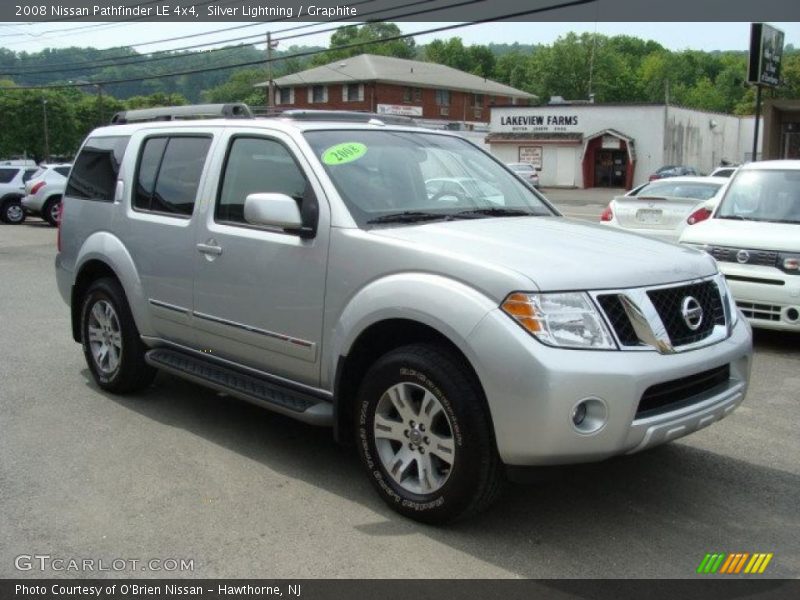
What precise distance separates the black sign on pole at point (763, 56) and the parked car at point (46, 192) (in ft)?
77.8

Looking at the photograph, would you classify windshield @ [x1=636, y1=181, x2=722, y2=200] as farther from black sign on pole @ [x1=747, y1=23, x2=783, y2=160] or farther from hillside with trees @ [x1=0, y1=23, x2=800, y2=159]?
hillside with trees @ [x1=0, y1=23, x2=800, y2=159]

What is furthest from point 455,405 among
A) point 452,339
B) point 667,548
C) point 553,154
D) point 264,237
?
point 553,154

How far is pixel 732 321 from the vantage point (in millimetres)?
4121

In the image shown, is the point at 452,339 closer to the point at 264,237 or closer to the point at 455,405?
the point at 455,405

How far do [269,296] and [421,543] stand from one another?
5.17ft

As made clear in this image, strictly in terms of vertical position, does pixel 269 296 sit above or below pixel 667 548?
above

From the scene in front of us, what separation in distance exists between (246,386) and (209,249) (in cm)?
86

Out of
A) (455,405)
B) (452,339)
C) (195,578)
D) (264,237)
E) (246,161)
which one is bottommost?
(195,578)

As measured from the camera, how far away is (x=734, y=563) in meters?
3.50

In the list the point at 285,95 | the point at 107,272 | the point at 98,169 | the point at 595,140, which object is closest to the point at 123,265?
the point at 107,272

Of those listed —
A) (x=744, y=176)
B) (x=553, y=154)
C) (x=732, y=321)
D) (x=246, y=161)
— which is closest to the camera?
(x=732, y=321)

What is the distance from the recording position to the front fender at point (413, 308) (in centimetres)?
349

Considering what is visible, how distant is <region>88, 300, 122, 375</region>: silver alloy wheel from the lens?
5.74 m

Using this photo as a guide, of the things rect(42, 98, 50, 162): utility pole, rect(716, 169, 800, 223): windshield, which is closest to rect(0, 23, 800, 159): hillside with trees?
rect(42, 98, 50, 162): utility pole
